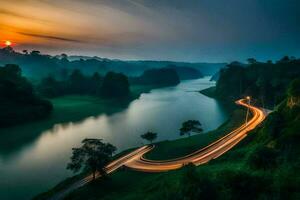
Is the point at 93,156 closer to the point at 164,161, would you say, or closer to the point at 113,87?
the point at 164,161

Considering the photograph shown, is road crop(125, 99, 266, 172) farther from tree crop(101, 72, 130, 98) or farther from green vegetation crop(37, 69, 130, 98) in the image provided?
green vegetation crop(37, 69, 130, 98)

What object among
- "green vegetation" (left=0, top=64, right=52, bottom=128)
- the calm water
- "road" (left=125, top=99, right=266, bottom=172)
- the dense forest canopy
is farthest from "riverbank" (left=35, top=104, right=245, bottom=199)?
"green vegetation" (left=0, top=64, right=52, bottom=128)

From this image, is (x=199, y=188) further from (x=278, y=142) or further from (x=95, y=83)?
(x=95, y=83)

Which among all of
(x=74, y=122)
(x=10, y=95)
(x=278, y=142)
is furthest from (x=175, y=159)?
(x=10, y=95)

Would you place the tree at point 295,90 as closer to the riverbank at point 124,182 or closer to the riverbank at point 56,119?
the riverbank at point 124,182

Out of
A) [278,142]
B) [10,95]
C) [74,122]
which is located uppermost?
[278,142]

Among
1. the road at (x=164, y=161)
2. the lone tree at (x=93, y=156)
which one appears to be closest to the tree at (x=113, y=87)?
the road at (x=164, y=161)

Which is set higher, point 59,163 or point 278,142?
point 278,142

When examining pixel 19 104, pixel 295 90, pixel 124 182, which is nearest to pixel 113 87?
pixel 19 104
